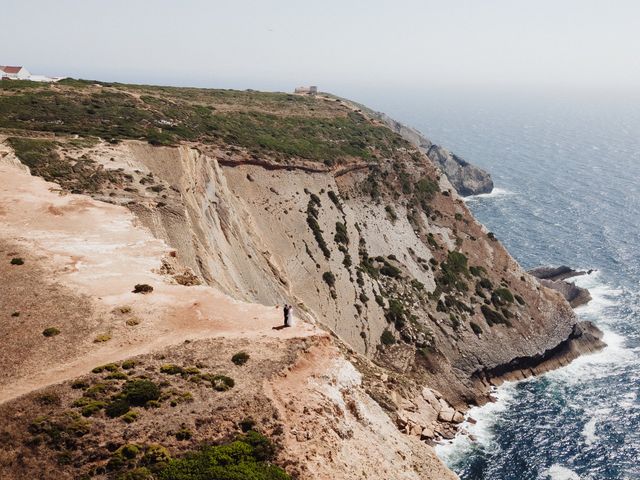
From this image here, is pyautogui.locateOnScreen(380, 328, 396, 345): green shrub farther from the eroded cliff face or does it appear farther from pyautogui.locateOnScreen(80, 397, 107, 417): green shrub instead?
pyautogui.locateOnScreen(80, 397, 107, 417): green shrub

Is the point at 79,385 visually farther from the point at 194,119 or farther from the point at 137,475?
the point at 194,119

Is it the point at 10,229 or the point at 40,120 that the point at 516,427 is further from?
the point at 40,120

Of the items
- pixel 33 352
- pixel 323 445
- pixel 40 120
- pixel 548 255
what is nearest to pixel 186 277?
pixel 33 352

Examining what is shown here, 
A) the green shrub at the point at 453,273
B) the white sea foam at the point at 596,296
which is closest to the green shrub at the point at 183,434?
the green shrub at the point at 453,273

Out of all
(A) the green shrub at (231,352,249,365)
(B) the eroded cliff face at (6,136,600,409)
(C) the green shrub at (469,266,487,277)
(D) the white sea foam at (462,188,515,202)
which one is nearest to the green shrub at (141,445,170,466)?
(A) the green shrub at (231,352,249,365)

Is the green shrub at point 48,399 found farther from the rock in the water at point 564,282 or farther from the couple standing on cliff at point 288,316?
the rock in the water at point 564,282

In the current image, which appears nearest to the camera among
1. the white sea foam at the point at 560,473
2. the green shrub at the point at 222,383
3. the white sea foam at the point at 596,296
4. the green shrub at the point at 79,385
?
the green shrub at the point at 79,385

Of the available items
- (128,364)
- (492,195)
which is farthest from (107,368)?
(492,195)
